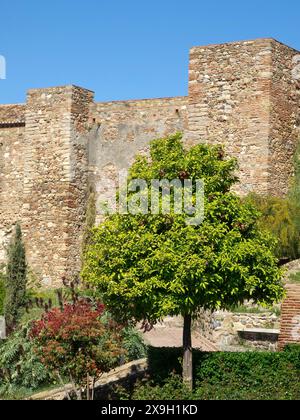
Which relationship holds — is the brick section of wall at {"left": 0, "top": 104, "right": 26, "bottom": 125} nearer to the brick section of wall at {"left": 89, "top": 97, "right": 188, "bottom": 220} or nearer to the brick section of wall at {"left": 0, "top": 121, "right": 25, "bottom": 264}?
the brick section of wall at {"left": 0, "top": 121, "right": 25, "bottom": 264}

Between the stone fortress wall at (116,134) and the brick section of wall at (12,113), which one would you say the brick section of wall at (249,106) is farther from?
the brick section of wall at (12,113)

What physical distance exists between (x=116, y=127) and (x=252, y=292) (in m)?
11.1

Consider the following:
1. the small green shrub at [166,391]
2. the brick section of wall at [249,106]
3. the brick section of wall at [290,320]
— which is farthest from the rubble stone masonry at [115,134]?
the small green shrub at [166,391]

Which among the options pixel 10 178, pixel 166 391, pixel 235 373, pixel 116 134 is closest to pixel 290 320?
pixel 235 373

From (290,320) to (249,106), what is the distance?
6768 millimetres

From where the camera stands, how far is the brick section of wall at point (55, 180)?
2619 cm

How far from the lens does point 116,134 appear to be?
2653 centimetres

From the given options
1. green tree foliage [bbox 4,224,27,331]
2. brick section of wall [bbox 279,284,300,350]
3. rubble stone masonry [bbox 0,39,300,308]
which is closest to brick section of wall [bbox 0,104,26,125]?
rubble stone masonry [bbox 0,39,300,308]

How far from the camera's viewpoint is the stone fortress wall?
910 inches

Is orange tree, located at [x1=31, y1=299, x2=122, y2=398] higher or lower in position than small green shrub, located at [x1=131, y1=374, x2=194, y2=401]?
higher

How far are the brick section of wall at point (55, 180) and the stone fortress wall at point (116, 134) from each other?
0.09ft

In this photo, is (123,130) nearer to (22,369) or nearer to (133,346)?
(133,346)

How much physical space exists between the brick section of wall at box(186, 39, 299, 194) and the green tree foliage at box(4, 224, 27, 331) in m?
5.70
